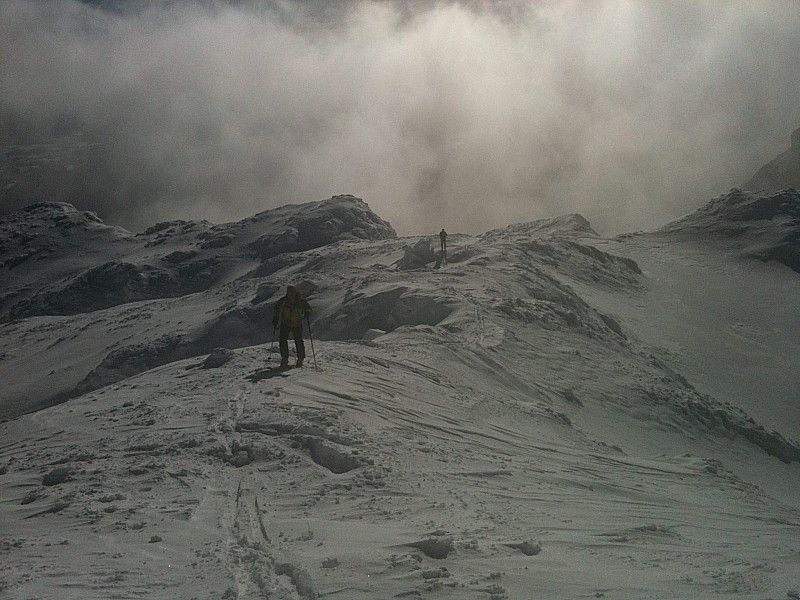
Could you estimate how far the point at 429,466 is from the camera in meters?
11.8

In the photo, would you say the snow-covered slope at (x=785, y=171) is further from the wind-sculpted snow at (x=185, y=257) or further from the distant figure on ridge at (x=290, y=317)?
the distant figure on ridge at (x=290, y=317)

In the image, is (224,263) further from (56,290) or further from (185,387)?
(185,387)

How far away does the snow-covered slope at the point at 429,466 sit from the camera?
757 centimetres

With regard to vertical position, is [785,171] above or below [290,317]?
above

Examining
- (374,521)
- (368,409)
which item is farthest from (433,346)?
(374,521)

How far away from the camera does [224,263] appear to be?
90.9m

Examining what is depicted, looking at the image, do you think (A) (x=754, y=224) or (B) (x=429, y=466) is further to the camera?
(A) (x=754, y=224)

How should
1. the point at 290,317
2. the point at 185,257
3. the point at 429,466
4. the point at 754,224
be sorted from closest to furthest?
the point at 429,466 → the point at 290,317 → the point at 754,224 → the point at 185,257

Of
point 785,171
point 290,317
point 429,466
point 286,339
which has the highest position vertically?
point 785,171

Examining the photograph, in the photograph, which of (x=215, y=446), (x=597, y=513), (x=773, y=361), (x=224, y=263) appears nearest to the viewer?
(x=597, y=513)

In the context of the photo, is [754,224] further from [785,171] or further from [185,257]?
[785,171]

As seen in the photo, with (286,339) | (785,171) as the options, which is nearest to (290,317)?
(286,339)

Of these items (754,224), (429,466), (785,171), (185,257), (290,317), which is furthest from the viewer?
(785,171)

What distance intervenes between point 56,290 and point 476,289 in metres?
77.1
